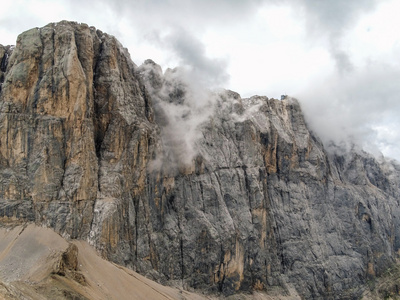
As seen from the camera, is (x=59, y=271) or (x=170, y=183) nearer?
(x=59, y=271)

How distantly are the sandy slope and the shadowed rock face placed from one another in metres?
2.38

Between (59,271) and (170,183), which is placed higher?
(170,183)

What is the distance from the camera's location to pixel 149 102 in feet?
208

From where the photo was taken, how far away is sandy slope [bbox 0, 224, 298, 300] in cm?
3688

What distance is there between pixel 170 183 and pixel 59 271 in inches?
1054

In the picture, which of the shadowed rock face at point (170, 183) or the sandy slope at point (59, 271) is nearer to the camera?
the sandy slope at point (59, 271)

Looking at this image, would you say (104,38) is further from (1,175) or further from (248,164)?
(248,164)

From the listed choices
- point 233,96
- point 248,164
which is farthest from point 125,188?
point 233,96

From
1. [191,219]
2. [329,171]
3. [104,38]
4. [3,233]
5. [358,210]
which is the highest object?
[104,38]

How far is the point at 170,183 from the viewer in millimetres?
63500

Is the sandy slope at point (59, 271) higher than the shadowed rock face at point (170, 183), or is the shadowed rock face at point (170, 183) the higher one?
the shadowed rock face at point (170, 183)

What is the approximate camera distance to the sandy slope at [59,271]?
36.9 m

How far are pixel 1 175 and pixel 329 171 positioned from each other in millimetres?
67882

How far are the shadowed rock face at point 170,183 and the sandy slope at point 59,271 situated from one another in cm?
238
